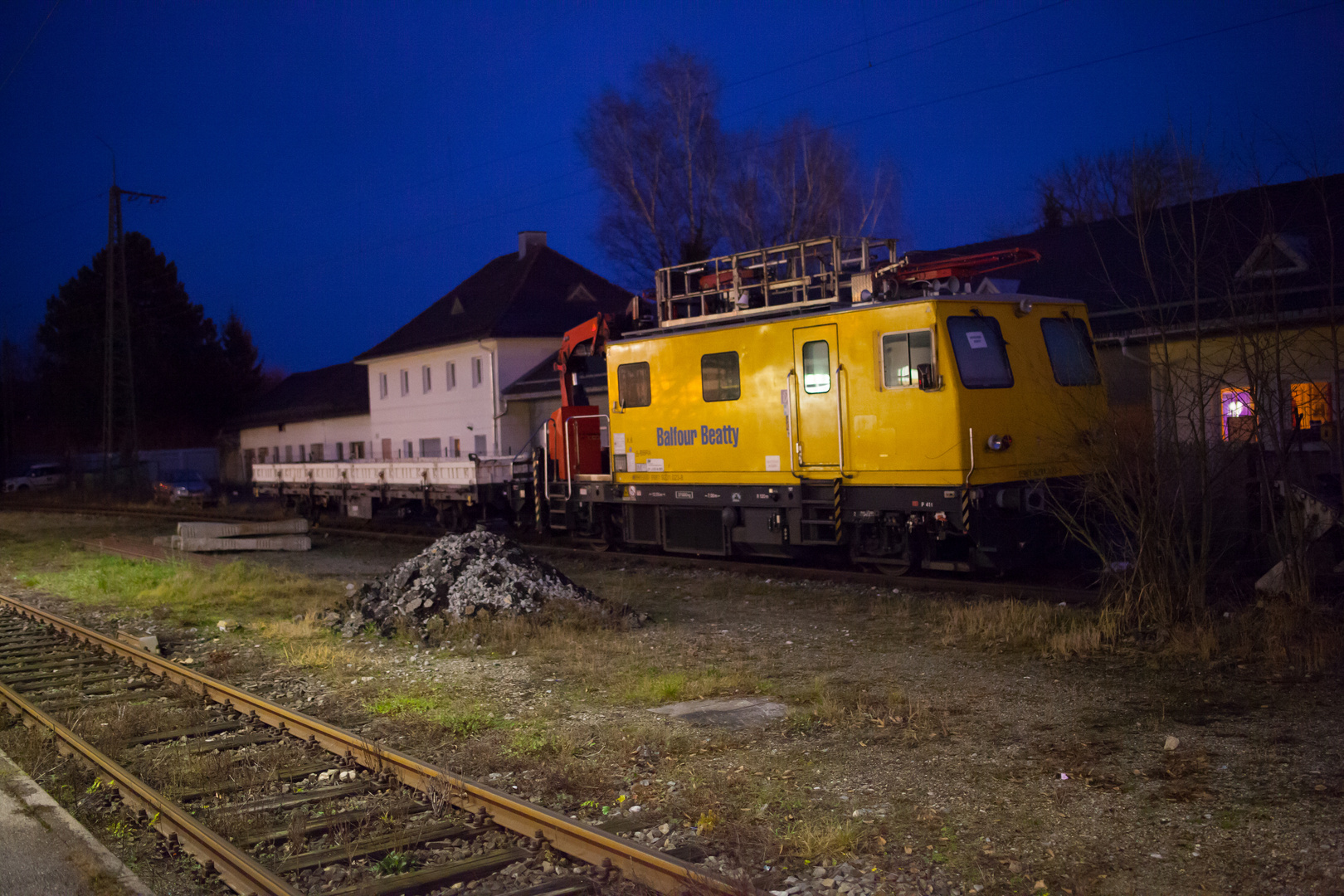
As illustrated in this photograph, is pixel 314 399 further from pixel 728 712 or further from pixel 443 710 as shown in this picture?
pixel 728 712

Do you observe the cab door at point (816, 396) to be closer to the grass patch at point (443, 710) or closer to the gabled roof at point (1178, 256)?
the gabled roof at point (1178, 256)

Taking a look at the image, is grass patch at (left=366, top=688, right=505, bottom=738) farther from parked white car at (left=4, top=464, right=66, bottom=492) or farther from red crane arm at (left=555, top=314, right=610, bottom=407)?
parked white car at (left=4, top=464, right=66, bottom=492)

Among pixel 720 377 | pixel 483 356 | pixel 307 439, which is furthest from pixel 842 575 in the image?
pixel 307 439

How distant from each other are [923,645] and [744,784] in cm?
415

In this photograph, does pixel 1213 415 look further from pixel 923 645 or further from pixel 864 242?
pixel 864 242

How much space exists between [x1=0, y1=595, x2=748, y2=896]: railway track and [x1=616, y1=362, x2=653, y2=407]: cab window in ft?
26.4

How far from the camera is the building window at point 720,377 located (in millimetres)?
14078

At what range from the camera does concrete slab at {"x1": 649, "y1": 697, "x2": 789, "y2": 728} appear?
7480 millimetres

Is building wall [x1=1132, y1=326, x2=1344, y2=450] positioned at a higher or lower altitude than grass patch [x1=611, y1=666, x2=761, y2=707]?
higher

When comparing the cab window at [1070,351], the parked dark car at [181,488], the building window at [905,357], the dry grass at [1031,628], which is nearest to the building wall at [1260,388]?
the dry grass at [1031,628]

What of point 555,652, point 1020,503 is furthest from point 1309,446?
point 555,652

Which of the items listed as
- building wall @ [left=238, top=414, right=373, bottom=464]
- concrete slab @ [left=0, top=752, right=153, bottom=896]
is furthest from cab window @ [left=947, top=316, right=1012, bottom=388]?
building wall @ [left=238, top=414, right=373, bottom=464]

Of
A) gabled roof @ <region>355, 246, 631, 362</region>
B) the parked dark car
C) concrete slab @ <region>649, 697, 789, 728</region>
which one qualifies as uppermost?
gabled roof @ <region>355, 246, 631, 362</region>

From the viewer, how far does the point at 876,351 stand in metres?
12.3
